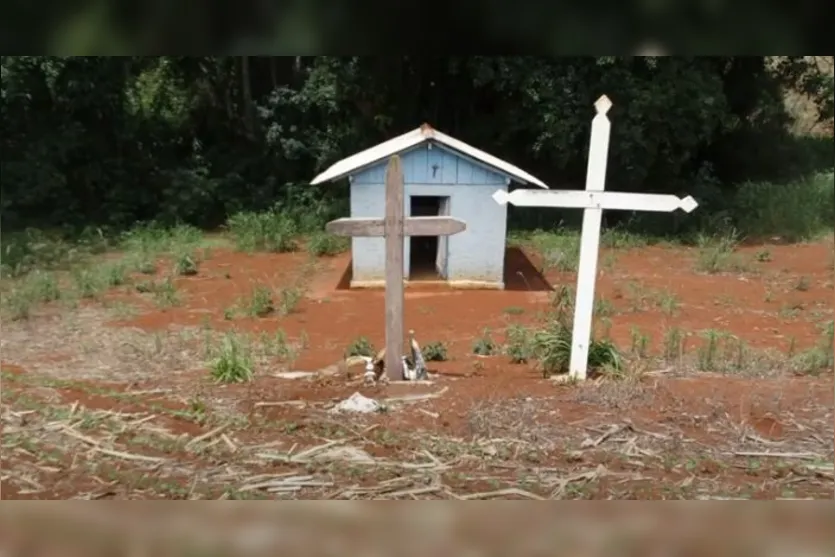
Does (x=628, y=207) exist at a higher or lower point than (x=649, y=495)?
higher

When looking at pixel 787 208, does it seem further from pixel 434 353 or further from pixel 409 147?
pixel 434 353

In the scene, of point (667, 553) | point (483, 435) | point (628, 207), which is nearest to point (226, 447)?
point (483, 435)

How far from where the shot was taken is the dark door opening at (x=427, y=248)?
25.7 ft

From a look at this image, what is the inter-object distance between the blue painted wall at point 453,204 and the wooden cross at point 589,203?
243 cm

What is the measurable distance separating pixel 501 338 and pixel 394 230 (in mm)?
1624

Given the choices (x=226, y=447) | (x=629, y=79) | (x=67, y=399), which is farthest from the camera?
(x=629, y=79)

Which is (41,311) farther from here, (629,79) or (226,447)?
(629,79)

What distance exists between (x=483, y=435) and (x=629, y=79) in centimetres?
695

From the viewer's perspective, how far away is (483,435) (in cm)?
407

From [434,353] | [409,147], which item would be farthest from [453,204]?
[434,353]

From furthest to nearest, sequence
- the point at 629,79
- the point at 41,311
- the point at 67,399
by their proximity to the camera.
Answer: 1. the point at 629,79
2. the point at 41,311
3. the point at 67,399

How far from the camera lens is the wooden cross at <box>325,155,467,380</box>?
15.8 ft

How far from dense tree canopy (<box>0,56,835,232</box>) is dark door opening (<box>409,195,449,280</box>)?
906 mm

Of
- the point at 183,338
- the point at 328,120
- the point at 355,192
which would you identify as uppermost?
the point at 328,120
